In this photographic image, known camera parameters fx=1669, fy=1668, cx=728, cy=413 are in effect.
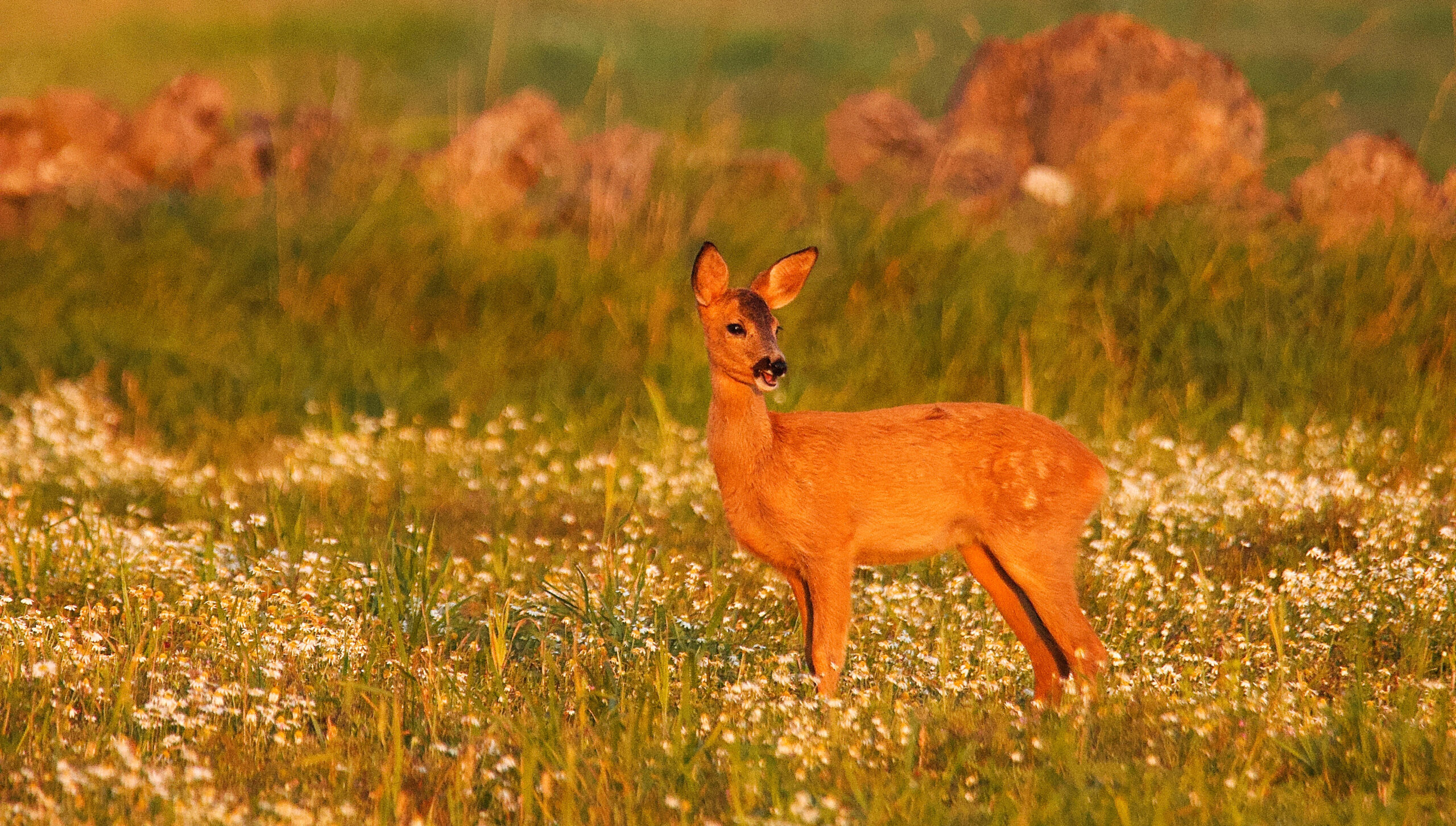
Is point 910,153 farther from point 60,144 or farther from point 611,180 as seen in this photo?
point 60,144

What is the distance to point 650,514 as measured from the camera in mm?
7113

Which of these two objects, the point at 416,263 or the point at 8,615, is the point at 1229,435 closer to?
the point at 416,263

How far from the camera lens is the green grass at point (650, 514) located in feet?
13.5

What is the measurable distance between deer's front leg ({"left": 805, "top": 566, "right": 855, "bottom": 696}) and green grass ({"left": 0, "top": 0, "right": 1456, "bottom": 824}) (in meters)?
0.12

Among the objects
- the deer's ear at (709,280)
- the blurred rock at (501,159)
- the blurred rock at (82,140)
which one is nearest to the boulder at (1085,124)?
the blurred rock at (501,159)

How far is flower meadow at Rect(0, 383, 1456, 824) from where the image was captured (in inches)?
156

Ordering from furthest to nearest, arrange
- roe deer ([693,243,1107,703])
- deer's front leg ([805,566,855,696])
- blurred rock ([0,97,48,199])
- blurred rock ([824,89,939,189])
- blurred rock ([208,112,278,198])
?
blurred rock ([824,89,939,189])
blurred rock ([0,97,48,199])
blurred rock ([208,112,278,198])
roe deer ([693,243,1107,703])
deer's front leg ([805,566,855,696])

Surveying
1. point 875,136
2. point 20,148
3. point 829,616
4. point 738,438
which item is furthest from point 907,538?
point 20,148

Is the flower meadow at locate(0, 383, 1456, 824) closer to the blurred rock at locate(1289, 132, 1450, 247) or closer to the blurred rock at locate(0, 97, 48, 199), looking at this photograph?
the blurred rock at locate(1289, 132, 1450, 247)

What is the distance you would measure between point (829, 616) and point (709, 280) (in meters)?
1.13

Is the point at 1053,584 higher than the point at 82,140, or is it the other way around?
the point at 1053,584

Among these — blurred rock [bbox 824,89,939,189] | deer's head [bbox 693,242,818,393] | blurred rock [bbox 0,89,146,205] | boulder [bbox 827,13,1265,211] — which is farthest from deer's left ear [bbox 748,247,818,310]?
blurred rock [bbox 0,89,146,205]

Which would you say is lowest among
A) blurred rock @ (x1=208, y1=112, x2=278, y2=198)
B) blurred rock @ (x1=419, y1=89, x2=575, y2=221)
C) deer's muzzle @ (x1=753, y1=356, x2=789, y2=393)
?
blurred rock @ (x1=208, y1=112, x2=278, y2=198)

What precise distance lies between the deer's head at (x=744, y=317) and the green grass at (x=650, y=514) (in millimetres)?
807
